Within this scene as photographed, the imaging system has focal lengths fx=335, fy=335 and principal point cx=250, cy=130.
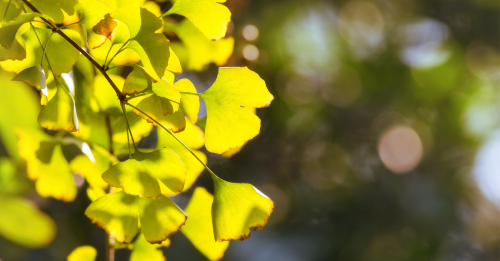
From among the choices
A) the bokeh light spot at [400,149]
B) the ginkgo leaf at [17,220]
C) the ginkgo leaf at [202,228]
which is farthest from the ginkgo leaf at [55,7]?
the bokeh light spot at [400,149]

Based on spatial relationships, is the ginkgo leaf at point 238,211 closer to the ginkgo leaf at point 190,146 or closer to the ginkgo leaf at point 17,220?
the ginkgo leaf at point 190,146

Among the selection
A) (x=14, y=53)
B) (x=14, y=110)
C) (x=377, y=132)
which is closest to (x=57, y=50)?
(x=14, y=53)

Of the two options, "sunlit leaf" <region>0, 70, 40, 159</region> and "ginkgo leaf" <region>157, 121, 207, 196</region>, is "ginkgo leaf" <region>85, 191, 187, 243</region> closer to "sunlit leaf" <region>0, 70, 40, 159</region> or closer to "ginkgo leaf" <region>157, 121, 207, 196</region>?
"ginkgo leaf" <region>157, 121, 207, 196</region>

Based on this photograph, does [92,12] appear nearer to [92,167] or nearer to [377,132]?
[92,167]

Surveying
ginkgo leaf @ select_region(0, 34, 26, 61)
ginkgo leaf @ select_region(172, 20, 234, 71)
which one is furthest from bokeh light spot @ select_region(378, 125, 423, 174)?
ginkgo leaf @ select_region(0, 34, 26, 61)

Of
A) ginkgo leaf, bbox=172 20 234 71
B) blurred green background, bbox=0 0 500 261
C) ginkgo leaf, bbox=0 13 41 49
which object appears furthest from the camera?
blurred green background, bbox=0 0 500 261

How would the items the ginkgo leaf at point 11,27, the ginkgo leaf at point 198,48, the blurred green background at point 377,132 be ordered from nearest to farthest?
the ginkgo leaf at point 11,27
the ginkgo leaf at point 198,48
the blurred green background at point 377,132
